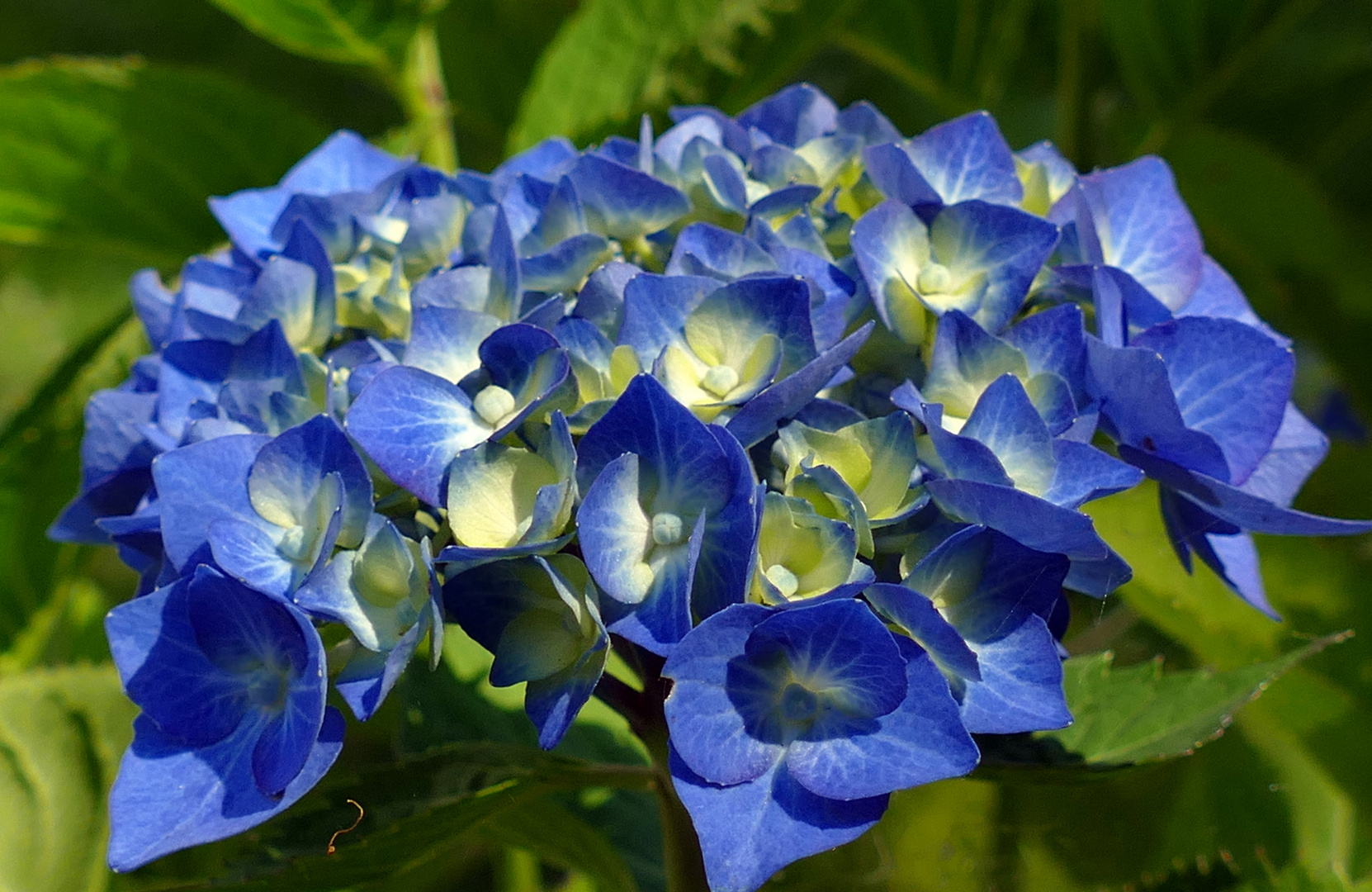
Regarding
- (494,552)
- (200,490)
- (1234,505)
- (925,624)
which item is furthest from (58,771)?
(1234,505)

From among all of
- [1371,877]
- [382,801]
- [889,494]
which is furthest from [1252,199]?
[382,801]

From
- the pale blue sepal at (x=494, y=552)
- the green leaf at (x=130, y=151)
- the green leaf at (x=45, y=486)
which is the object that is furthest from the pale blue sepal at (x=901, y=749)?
the green leaf at (x=130, y=151)

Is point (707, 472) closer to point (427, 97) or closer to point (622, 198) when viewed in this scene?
point (622, 198)

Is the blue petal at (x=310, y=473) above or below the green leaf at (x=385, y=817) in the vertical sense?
above

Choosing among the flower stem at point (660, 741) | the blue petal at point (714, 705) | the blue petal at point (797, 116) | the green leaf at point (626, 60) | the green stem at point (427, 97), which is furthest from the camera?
the green stem at point (427, 97)

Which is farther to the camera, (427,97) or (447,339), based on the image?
(427,97)

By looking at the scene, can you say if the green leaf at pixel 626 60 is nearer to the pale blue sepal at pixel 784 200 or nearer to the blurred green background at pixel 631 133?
the blurred green background at pixel 631 133

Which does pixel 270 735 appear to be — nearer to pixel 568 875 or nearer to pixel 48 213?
pixel 568 875
